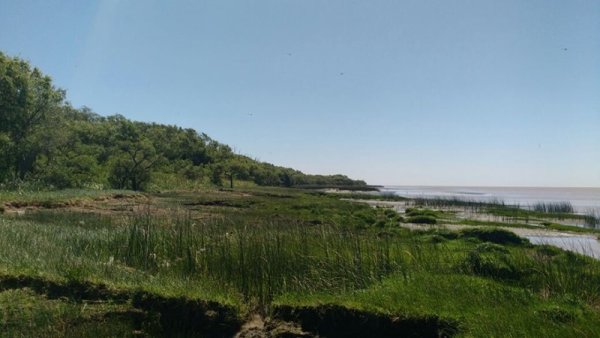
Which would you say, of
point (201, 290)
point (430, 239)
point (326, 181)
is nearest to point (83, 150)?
point (430, 239)

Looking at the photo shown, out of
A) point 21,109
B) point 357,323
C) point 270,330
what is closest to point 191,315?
point 270,330

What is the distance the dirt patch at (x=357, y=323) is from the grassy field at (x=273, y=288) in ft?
0.06

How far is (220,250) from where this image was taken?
1055 centimetres

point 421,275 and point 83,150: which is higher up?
point 83,150

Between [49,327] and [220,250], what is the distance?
13.9ft

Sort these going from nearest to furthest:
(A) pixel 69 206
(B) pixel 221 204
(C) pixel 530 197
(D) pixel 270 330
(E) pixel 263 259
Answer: (D) pixel 270 330, (E) pixel 263 259, (A) pixel 69 206, (B) pixel 221 204, (C) pixel 530 197

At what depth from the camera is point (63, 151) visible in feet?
157

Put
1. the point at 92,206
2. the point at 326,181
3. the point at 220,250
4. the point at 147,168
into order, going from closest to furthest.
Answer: the point at 220,250
the point at 92,206
the point at 147,168
the point at 326,181

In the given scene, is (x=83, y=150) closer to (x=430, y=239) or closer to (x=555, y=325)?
(x=430, y=239)

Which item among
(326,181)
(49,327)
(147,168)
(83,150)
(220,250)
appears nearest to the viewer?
(49,327)

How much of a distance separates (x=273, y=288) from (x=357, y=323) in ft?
7.13

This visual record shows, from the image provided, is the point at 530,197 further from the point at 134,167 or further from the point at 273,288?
the point at 273,288

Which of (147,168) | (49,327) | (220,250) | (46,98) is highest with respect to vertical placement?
(46,98)

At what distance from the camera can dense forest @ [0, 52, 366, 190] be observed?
35.6m
